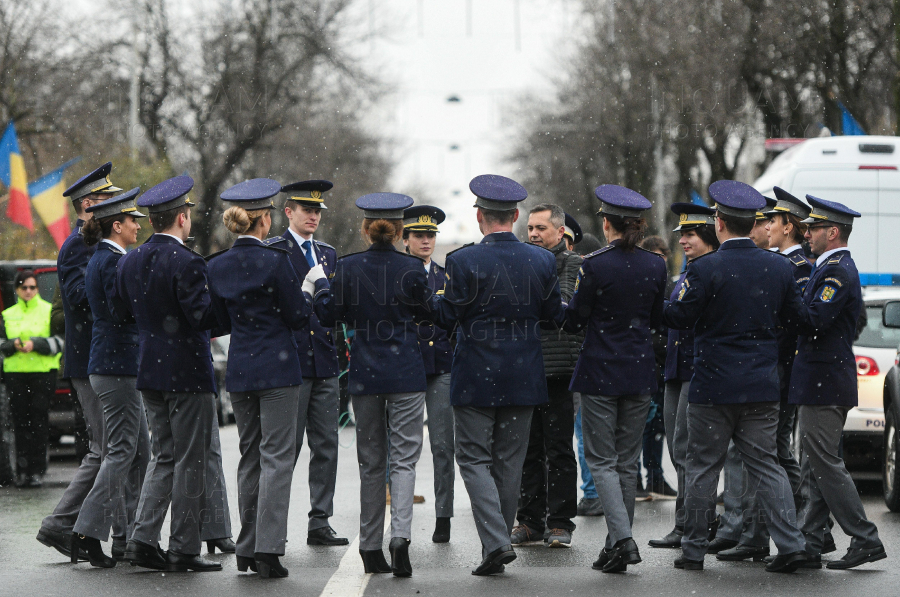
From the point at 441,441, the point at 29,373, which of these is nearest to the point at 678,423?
the point at 441,441

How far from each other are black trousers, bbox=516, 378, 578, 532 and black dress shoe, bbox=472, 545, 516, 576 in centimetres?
131

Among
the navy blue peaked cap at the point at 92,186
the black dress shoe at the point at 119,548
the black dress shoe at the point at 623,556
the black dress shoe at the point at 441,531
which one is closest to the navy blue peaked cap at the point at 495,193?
the black dress shoe at the point at 623,556

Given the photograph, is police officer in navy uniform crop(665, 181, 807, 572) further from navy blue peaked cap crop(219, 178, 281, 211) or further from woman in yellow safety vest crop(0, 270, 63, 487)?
woman in yellow safety vest crop(0, 270, 63, 487)

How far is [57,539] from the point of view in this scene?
7.25 metres

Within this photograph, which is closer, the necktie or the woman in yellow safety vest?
the necktie

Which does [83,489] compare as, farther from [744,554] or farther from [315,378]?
[744,554]

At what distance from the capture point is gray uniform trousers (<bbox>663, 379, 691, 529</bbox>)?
795cm

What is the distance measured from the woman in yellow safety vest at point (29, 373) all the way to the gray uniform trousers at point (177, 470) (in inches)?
178

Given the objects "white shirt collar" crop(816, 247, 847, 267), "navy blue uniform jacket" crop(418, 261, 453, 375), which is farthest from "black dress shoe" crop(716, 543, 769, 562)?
"navy blue uniform jacket" crop(418, 261, 453, 375)

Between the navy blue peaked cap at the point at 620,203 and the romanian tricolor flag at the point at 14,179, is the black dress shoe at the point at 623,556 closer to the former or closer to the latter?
the navy blue peaked cap at the point at 620,203

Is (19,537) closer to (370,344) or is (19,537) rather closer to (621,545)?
(370,344)

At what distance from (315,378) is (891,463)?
4.57 meters

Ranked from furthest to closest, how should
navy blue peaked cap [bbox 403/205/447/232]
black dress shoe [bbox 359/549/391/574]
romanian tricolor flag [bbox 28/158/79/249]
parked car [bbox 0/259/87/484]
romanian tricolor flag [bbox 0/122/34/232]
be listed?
romanian tricolor flag [bbox 28/158/79/249] < romanian tricolor flag [bbox 0/122/34/232] < parked car [bbox 0/259/87/484] < navy blue peaked cap [bbox 403/205/447/232] < black dress shoe [bbox 359/549/391/574]

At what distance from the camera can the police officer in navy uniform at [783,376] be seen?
733cm
